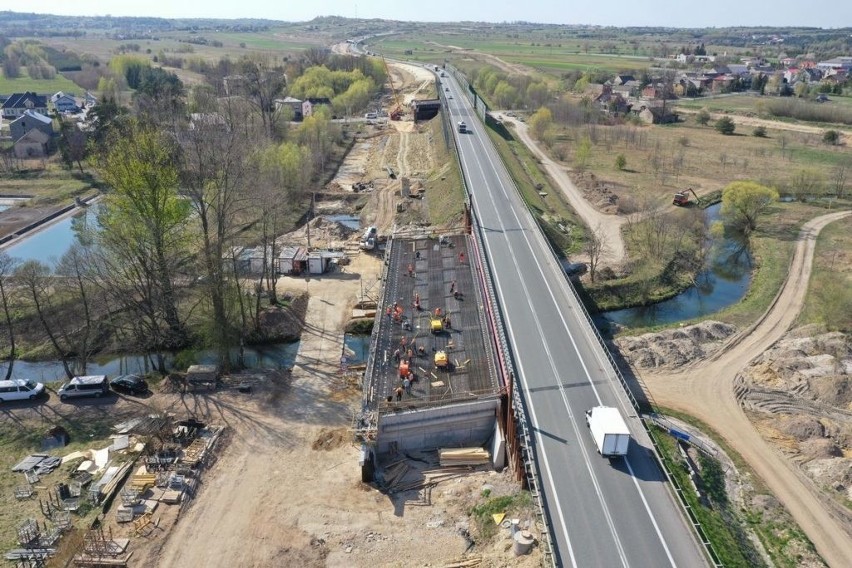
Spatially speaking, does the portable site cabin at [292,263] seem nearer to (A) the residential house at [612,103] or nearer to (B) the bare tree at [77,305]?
(B) the bare tree at [77,305]

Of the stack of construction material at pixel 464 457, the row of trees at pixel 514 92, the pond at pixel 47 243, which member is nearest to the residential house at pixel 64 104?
the pond at pixel 47 243

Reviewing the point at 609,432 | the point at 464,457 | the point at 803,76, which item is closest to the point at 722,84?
the point at 803,76

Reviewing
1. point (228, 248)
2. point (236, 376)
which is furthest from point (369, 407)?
point (228, 248)

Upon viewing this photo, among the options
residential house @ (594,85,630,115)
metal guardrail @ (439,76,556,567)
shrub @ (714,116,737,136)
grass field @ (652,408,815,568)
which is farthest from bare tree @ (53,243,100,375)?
shrub @ (714,116,737,136)

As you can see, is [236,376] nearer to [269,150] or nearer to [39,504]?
[39,504]

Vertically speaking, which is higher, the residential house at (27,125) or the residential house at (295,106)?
the residential house at (295,106)

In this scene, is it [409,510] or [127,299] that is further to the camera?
[127,299]

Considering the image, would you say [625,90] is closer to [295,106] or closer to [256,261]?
[295,106]
